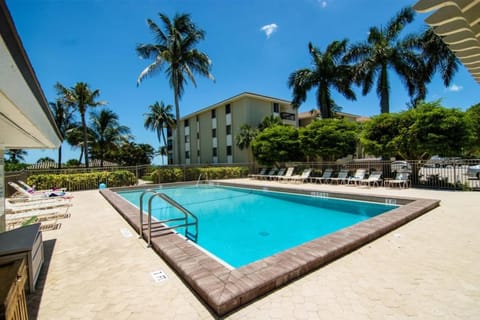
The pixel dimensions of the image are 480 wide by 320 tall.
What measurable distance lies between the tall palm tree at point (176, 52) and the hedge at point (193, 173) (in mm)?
1856

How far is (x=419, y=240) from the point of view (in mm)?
4348

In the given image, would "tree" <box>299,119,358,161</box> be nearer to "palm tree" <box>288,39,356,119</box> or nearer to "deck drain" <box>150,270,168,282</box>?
"palm tree" <box>288,39,356,119</box>

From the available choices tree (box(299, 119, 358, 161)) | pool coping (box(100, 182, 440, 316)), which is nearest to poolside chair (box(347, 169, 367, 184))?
tree (box(299, 119, 358, 161))

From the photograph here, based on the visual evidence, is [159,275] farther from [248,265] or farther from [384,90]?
[384,90]

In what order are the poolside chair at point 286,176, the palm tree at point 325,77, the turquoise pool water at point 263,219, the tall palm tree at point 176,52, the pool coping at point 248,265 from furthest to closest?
the palm tree at point 325,77 → the tall palm tree at point 176,52 → the poolside chair at point 286,176 → the turquoise pool water at point 263,219 → the pool coping at point 248,265

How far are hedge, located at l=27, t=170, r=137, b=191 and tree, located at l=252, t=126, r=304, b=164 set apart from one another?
1030cm

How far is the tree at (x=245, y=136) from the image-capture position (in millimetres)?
21873

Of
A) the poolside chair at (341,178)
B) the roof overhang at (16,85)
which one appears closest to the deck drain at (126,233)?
the roof overhang at (16,85)

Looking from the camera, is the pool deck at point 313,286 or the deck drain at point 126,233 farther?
the deck drain at point 126,233

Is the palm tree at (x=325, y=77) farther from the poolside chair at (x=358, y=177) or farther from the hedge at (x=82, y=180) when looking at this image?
the hedge at (x=82, y=180)

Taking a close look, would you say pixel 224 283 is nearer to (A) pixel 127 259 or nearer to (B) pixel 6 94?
(A) pixel 127 259

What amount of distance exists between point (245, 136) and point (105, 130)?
18072 millimetres

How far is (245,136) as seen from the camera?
22.0 metres

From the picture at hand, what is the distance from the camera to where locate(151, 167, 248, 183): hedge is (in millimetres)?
16766
